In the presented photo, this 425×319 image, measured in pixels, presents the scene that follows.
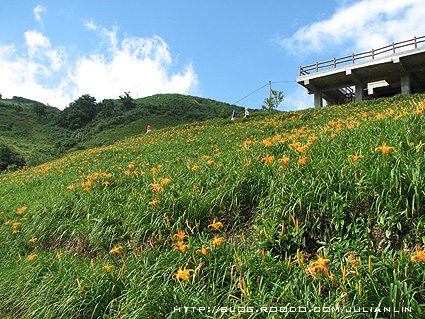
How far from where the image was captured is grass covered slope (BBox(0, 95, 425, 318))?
1.67 metres

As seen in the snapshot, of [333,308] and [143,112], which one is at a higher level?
[143,112]

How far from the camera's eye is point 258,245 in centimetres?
234

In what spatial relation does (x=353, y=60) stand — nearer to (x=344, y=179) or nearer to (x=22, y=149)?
(x=344, y=179)

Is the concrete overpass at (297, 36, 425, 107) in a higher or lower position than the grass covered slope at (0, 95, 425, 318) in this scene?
higher

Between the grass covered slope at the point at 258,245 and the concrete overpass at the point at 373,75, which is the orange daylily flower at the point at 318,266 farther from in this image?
the concrete overpass at the point at 373,75

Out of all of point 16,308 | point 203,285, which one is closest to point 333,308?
point 203,285

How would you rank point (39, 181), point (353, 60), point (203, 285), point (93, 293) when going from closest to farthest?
point (203, 285), point (93, 293), point (39, 181), point (353, 60)

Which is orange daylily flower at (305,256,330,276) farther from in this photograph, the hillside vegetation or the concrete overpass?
the hillside vegetation

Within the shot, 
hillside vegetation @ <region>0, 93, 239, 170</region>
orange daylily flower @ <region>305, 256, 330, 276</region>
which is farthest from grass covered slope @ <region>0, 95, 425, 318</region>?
hillside vegetation @ <region>0, 93, 239, 170</region>

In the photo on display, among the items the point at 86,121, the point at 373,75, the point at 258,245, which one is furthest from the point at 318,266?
the point at 86,121

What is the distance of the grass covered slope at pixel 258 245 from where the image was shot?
1.67 meters

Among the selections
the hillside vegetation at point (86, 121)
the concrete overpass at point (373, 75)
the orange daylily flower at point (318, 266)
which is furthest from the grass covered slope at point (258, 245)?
the hillside vegetation at point (86, 121)

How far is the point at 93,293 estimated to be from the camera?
2234 mm

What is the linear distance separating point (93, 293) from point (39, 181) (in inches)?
311
